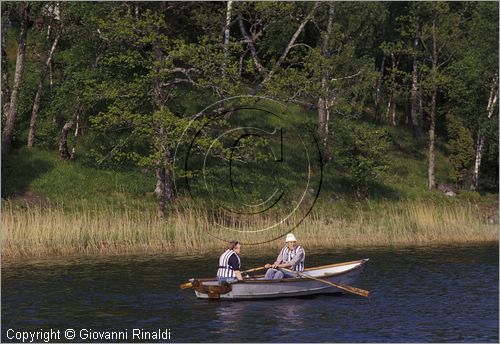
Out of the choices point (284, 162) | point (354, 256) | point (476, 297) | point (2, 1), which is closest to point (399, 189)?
point (284, 162)

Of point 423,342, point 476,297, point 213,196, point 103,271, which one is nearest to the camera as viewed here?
point 423,342

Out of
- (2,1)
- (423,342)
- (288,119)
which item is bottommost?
(423,342)

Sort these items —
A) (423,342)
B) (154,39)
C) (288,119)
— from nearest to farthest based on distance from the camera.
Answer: (423,342) < (154,39) < (288,119)

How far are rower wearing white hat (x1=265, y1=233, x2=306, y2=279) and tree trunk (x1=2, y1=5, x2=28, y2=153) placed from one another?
2351cm

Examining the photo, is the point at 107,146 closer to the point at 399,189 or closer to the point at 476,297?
the point at 399,189

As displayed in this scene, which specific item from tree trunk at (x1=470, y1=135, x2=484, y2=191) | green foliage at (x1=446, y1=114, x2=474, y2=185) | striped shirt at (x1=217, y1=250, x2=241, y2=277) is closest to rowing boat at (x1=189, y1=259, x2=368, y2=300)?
striped shirt at (x1=217, y1=250, x2=241, y2=277)

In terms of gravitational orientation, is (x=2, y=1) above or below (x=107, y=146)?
above

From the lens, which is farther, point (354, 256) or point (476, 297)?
point (354, 256)

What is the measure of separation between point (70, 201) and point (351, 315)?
24.4 m

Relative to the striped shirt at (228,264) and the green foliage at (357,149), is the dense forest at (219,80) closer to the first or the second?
the green foliage at (357,149)

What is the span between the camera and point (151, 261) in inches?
1448

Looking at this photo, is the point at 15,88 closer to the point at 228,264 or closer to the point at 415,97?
the point at 228,264

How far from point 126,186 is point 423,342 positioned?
29.8 metres

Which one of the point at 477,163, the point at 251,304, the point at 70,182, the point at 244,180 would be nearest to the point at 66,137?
the point at 70,182
